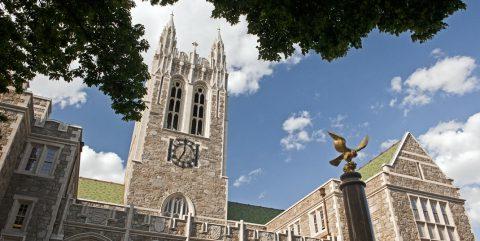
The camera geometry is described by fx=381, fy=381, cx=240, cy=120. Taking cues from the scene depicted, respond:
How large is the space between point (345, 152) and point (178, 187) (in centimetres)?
2005

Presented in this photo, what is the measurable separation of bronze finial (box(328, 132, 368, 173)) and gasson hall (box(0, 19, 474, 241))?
1047cm

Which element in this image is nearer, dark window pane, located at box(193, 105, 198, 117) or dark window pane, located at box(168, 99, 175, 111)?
dark window pane, located at box(168, 99, 175, 111)

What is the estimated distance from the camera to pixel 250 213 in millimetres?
37656

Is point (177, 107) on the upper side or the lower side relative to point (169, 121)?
upper

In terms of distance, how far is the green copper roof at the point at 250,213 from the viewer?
36.0 meters

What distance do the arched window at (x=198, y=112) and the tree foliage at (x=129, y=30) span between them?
963 inches

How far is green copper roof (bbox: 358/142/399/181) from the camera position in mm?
29203

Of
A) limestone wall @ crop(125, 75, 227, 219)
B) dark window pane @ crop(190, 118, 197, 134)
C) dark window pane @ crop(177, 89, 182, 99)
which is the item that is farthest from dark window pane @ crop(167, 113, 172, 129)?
dark window pane @ crop(177, 89, 182, 99)

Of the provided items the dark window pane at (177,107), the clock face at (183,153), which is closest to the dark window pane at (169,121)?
the dark window pane at (177,107)

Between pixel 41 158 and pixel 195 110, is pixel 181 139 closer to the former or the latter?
pixel 195 110

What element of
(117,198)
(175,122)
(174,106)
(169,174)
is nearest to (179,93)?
(174,106)

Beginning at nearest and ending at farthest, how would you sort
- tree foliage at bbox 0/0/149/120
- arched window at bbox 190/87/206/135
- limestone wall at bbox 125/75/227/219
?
tree foliage at bbox 0/0/149/120, limestone wall at bbox 125/75/227/219, arched window at bbox 190/87/206/135

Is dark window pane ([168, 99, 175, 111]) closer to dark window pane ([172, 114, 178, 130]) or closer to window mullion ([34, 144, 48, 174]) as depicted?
dark window pane ([172, 114, 178, 130])

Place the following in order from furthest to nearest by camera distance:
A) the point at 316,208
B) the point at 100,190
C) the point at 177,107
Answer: the point at 177,107, the point at 100,190, the point at 316,208
